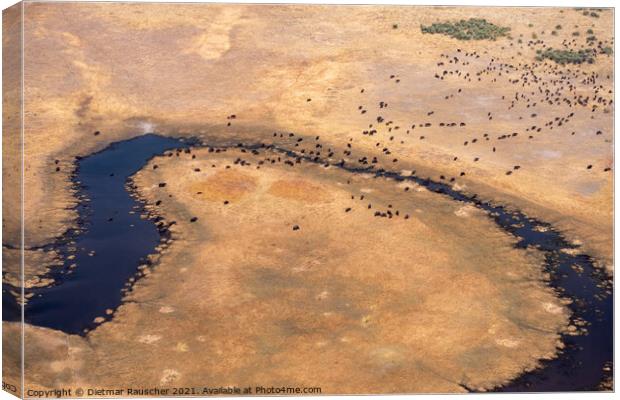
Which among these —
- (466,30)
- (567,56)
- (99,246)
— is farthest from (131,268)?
(567,56)

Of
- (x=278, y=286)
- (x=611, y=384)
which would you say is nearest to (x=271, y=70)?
(x=278, y=286)

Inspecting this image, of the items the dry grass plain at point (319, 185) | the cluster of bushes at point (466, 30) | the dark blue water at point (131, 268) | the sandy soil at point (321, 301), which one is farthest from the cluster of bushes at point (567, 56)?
the sandy soil at point (321, 301)

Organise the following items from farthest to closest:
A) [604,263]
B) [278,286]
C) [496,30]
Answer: [496,30] < [604,263] < [278,286]

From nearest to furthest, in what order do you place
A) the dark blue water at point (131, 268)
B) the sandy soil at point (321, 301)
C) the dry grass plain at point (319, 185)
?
the sandy soil at point (321, 301)
the dry grass plain at point (319, 185)
the dark blue water at point (131, 268)

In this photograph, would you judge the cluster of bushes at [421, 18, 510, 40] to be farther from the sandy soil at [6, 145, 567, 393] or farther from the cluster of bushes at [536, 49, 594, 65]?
the sandy soil at [6, 145, 567, 393]

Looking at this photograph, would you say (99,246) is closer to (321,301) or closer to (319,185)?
(321,301)

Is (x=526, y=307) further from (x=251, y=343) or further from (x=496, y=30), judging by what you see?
(x=496, y=30)

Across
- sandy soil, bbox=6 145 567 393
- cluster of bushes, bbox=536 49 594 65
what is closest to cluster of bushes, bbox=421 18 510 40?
cluster of bushes, bbox=536 49 594 65

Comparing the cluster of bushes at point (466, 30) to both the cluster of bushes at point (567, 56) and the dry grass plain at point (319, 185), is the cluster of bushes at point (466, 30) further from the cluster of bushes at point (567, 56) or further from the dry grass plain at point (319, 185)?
the cluster of bushes at point (567, 56)
